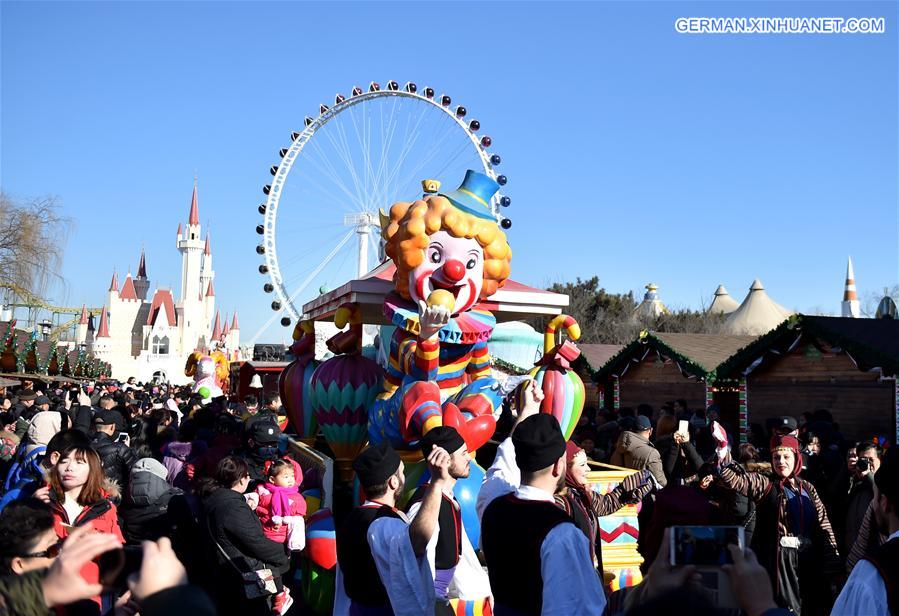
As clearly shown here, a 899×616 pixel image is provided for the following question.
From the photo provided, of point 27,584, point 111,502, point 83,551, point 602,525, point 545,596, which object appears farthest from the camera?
point 602,525

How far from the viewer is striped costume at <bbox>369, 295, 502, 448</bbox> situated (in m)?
6.27

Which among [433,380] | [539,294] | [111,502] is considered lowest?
[111,502]

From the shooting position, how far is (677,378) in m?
17.6

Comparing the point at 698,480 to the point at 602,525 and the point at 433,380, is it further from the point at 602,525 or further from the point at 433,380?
the point at 433,380

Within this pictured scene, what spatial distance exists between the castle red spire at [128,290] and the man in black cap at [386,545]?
79.4 meters

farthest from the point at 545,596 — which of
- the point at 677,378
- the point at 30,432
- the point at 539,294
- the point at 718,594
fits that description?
the point at 677,378

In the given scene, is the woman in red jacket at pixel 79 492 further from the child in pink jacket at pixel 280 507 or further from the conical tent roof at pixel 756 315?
the conical tent roof at pixel 756 315

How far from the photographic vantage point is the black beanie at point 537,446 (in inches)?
125

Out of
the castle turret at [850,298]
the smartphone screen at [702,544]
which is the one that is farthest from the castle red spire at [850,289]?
the smartphone screen at [702,544]

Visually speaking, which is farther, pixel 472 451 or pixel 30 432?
pixel 30 432

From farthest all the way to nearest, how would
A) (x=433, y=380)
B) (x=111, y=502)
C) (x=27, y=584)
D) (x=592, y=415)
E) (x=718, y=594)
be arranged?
(x=592, y=415) < (x=433, y=380) < (x=111, y=502) < (x=27, y=584) < (x=718, y=594)

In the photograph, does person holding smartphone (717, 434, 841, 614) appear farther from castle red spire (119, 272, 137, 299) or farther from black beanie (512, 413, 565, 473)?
castle red spire (119, 272, 137, 299)

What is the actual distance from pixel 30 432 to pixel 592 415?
9.77 metres

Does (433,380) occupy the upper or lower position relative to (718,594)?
upper
